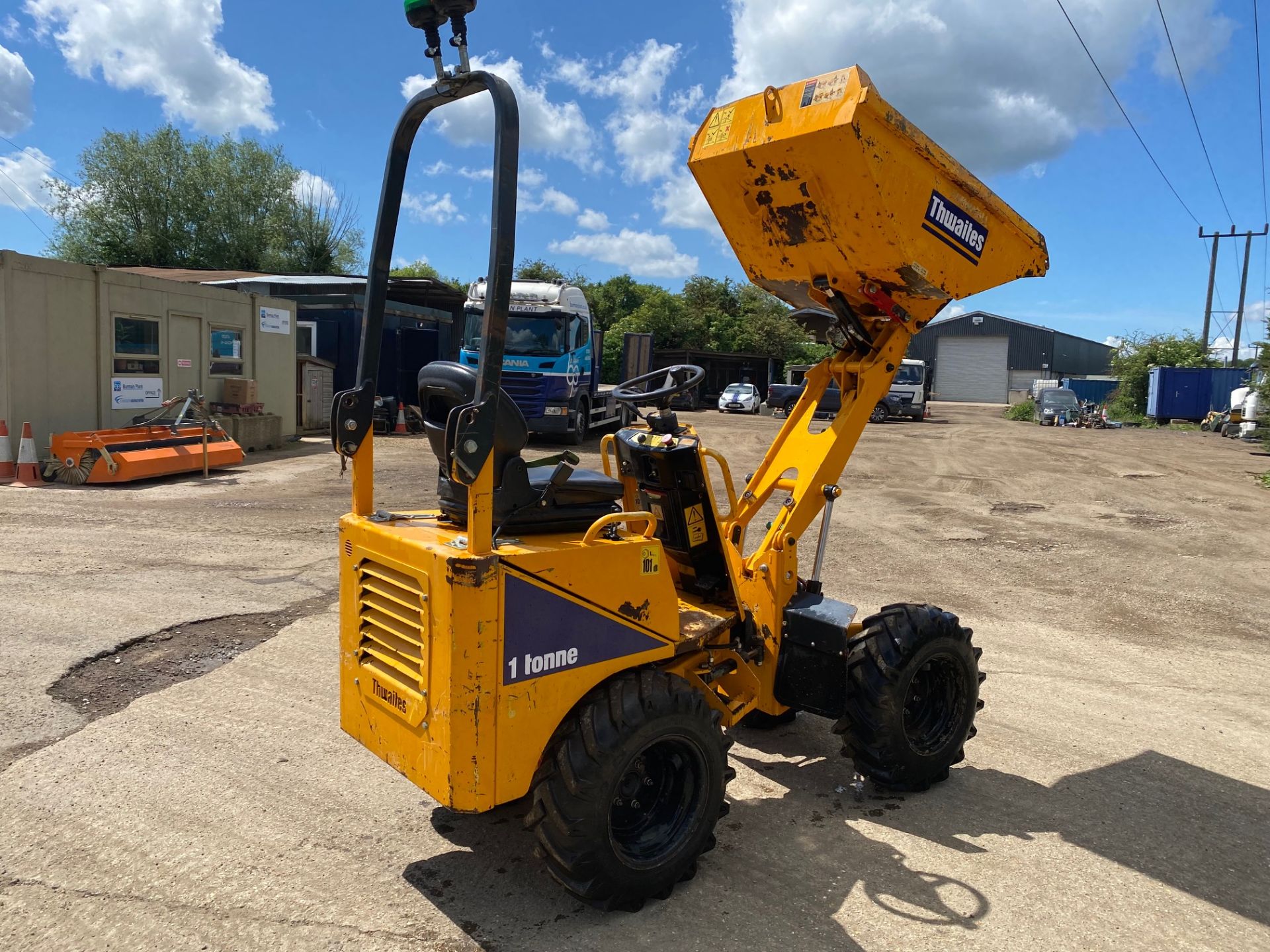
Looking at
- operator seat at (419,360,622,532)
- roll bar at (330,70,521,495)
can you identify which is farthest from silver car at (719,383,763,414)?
roll bar at (330,70,521,495)

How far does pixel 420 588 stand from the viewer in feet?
9.08

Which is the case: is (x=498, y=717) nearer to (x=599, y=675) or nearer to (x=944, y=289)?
(x=599, y=675)

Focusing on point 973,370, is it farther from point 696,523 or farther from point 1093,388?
point 696,523

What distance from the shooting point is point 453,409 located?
2758mm

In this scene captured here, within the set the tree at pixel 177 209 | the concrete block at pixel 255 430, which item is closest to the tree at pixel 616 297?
the tree at pixel 177 209

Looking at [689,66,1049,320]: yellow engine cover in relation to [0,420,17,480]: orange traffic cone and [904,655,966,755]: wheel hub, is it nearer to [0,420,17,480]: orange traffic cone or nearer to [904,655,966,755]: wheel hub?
[904,655,966,755]: wheel hub

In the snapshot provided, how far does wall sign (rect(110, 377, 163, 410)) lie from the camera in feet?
44.8

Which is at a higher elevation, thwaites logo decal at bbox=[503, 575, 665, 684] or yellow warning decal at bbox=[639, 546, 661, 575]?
yellow warning decal at bbox=[639, 546, 661, 575]

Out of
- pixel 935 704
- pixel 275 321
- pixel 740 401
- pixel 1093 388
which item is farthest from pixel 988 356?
pixel 935 704

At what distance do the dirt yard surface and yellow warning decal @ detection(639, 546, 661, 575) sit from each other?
1.14 m

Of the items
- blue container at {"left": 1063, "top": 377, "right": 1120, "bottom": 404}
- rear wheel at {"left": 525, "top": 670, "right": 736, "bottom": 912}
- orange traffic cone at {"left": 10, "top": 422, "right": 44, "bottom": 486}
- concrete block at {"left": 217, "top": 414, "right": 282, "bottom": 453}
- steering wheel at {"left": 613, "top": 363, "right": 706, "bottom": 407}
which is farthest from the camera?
blue container at {"left": 1063, "top": 377, "right": 1120, "bottom": 404}

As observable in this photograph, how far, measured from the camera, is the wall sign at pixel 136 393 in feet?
44.8

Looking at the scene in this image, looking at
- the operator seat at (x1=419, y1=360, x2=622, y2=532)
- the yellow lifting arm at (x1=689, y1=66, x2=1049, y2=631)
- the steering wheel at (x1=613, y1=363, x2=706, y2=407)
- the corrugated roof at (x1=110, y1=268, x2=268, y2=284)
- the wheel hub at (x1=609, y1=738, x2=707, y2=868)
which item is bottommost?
the wheel hub at (x1=609, y1=738, x2=707, y2=868)

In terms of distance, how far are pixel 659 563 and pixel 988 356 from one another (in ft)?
207
